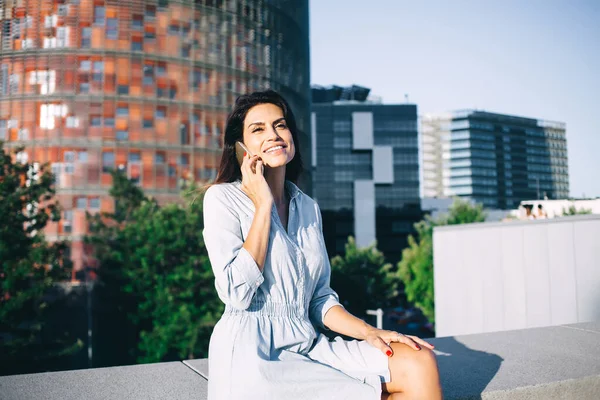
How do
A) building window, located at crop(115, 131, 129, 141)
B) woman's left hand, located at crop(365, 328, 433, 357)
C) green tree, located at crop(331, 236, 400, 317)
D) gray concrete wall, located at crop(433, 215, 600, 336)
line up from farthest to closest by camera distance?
green tree, located at crop(331, 236, 400, 317) < building window, located at crop(115, 131, 129, 141) < gray concrete wall, located at crop(433, 215, 600, 336) < woman's left hand, located at crop(365, 328, 433, 357)

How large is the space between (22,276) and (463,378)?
3140 cm

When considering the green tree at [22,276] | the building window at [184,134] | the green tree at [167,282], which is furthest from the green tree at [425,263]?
the green tree at [22,276]

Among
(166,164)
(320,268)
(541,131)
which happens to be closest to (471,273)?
(320,268)

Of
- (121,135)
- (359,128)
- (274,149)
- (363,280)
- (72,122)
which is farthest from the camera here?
(359,128)

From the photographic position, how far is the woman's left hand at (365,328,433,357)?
2.23 m

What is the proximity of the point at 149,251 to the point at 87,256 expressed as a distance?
10.3 metres

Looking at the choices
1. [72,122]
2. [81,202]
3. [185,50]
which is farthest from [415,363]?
[185,50]

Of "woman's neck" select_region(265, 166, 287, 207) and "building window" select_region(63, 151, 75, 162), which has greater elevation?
"building window" select_region(63, 151, 75, 162)

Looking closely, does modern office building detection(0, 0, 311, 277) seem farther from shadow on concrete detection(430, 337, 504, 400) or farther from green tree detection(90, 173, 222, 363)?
shadow on concrete detection(430, 337, 504, 400)

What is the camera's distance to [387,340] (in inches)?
91.0

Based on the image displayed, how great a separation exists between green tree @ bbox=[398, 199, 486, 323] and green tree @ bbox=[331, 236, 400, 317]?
6.69 meters

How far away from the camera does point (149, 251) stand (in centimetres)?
3247

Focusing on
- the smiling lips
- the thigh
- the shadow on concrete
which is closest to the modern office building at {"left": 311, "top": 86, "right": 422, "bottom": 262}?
the shadow on concrete

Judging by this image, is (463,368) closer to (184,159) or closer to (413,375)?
(413,375)
